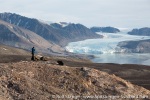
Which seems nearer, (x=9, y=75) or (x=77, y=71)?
(x=9, y=75)

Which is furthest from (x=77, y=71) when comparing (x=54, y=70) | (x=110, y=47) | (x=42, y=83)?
(x=110, y=47)

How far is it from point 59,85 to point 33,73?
1965mm

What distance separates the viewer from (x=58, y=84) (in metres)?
25.1

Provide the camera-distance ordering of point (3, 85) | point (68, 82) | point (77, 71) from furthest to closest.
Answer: point (77, 71) → point (68, 82) → point (3, 85)

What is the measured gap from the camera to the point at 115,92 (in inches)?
1013

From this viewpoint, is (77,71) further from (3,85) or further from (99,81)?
(3,85)

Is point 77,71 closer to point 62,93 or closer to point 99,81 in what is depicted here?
point 99,81

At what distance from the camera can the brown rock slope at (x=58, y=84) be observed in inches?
923

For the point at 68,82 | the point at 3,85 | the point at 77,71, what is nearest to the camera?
the point at 3,85

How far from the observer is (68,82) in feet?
83.1

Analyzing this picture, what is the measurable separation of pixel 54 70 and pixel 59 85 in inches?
66.3

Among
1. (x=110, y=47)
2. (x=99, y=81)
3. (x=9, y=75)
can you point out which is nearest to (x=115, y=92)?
(x=99, y=81)

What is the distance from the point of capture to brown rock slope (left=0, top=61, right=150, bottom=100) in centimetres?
2345

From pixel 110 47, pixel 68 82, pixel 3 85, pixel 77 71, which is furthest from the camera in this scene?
pixel 110 47
